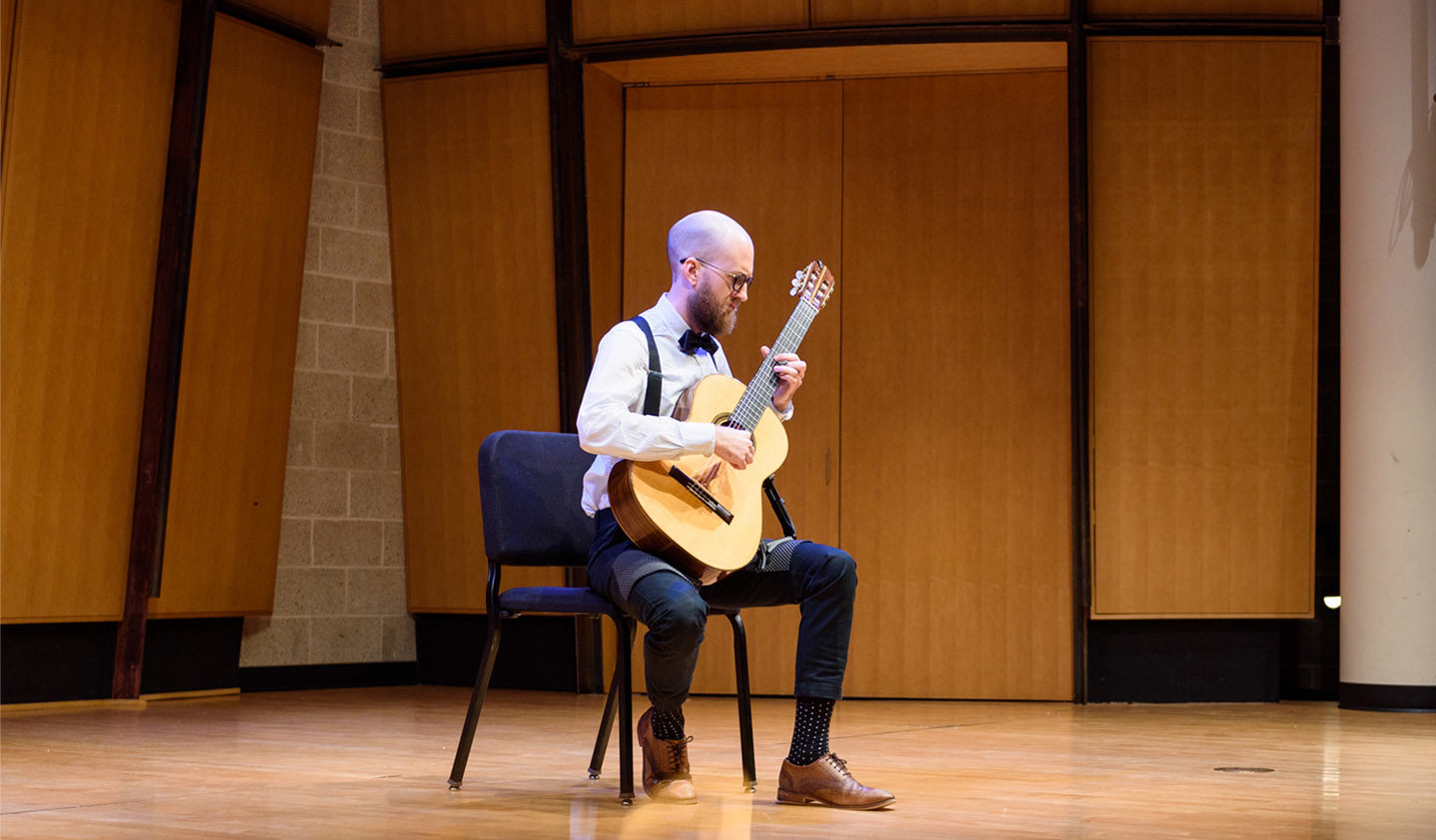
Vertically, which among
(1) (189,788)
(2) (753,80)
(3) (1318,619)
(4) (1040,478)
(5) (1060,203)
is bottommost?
(1) (189,788)

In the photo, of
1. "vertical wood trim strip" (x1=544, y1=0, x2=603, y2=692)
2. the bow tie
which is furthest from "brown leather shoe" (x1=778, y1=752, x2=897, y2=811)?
"vertical wood trim strip" (x1=544, y1=0, x2=603, y2=692)

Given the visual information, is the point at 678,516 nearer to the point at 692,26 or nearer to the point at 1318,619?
the point at 692,26

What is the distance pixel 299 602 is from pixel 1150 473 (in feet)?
11.7

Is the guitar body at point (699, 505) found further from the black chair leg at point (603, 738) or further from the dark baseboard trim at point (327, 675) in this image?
the dark baseboard trim at point (327, 675)

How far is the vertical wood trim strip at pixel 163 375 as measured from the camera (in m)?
5.84

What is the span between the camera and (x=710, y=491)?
10.8 ft

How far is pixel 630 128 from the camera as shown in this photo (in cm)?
678

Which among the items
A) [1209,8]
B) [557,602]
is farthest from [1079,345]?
[557,602]

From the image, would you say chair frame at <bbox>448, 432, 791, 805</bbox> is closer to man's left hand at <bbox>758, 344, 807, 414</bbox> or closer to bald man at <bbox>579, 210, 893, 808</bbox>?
bald man at <bbox>579, 210, 893, 808</bbox>

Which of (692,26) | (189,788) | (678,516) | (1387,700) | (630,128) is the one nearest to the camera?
(678,516)

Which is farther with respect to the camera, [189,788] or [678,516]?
[189,788]

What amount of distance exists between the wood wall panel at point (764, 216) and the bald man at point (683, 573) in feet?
9.85

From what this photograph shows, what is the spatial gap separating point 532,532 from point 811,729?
2.56 feet

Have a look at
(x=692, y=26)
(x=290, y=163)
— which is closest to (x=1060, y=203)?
(x=692, y=26)
